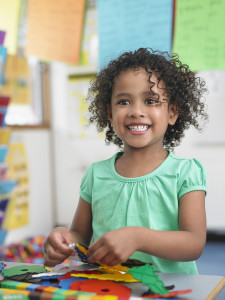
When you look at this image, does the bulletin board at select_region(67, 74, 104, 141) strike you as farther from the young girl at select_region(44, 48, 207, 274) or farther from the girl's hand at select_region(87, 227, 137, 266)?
the girl's hand at select_region(87, 227, 137, 266)

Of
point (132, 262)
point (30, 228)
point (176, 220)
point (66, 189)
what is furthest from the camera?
point (66, 189)

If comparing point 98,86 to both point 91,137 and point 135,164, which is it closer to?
point 135,164

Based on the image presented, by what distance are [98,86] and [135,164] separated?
0.81ft

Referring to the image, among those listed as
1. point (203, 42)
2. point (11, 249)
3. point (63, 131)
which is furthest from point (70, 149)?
point (203, 42)

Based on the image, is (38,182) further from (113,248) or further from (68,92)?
(113,248)

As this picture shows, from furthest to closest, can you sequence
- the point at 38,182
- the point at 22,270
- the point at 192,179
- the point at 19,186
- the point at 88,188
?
1. the point at 38,182
2. the point at 19,186
3. the point at 88,188
4. the point at 192,179
5. the point at 22,270

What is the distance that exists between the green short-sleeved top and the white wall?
192 centimetres

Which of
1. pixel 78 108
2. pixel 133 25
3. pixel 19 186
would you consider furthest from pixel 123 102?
pixel 78 108

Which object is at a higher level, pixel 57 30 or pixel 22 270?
pixel 57 30

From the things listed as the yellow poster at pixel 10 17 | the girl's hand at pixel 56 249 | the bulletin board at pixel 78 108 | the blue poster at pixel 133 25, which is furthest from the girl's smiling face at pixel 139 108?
the bulletin board at pixel 78 108

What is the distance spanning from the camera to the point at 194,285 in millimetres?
633

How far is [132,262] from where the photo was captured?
71 centimetres

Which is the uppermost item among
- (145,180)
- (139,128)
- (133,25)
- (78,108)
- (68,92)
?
(133,25)

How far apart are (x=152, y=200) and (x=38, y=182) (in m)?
2.16
